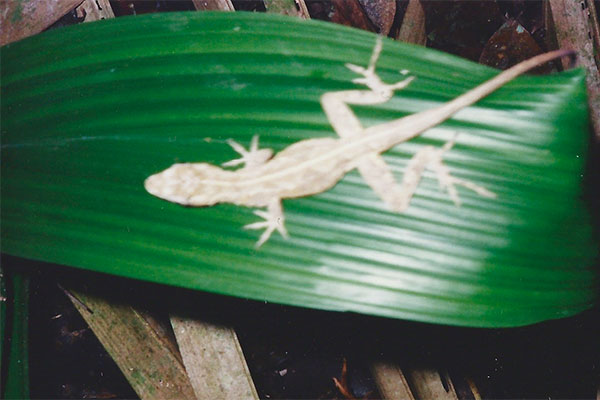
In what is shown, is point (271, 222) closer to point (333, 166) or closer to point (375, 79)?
point (333, 166)

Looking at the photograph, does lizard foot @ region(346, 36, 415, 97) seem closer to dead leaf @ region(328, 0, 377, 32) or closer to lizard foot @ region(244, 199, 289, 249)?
lizard foot @ region(244, 199, 289, 249)

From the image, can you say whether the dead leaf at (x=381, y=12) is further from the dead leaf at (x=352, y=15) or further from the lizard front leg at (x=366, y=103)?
the lizard front leg at (x=366, y=103)

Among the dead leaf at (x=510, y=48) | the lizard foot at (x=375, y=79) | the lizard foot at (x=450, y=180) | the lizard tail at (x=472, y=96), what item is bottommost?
the lizard foot at (x=450, y=180)

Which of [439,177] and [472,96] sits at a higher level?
[472,96]

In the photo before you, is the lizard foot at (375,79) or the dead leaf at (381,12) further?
the dead leaf at (381,12)

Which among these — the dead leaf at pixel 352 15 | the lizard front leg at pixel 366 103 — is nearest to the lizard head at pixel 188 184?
the lizard front leg at pixel 366 103

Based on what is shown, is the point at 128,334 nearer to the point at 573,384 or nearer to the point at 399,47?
the point at 399,47

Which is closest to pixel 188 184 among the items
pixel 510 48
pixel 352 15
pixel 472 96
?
pixel 472 96

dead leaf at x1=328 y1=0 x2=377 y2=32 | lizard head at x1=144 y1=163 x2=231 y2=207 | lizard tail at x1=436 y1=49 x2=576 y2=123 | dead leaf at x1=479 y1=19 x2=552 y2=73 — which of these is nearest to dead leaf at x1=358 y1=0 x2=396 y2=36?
dead leaf at x1=328 y1=0 x2=377 y2=32
